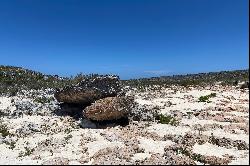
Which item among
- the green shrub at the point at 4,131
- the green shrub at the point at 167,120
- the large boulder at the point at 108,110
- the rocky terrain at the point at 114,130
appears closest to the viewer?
the rocky terrain at the point at 114,130

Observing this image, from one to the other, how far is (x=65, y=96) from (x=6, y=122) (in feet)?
14.9

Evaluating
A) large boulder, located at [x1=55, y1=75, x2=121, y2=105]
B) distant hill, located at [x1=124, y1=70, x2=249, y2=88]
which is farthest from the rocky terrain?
distant hill, located at [x1=124, y1=70, x2=249, y2=88]

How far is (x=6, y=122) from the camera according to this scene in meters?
26.4

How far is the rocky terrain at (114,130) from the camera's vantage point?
1769 cm

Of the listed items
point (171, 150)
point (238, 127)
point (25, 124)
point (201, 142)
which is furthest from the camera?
point (25, 124)

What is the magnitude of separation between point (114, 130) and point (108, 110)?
1.90 meters

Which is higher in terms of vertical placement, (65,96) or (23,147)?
(65,96)

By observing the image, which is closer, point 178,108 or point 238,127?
point 238,127

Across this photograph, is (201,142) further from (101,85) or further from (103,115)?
(101,85)

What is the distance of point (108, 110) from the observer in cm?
2444

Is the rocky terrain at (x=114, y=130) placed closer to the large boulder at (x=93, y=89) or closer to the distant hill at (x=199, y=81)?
the large boulder at (x=93, y=89)

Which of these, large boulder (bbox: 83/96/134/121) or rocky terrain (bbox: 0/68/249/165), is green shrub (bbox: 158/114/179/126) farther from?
large boulder (bbox: 83/96/134/121)

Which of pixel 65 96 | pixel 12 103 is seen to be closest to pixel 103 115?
pixel 65 96

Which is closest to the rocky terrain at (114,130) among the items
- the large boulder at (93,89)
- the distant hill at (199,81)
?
the large boulder at (93,89)
